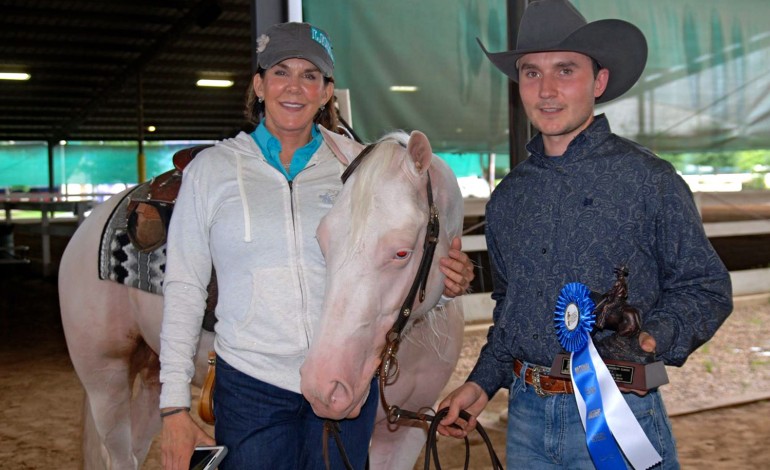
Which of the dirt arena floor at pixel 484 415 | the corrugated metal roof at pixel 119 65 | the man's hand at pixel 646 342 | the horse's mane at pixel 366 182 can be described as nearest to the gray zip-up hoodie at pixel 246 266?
the horse's mane at pixel 366 182

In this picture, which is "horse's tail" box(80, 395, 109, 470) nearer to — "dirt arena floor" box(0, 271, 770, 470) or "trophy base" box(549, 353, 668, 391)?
"dirt arena floor" box(0, 271, 770, 470)

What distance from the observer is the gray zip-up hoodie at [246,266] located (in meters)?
1.51

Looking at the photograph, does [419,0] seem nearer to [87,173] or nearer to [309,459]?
[309,459]

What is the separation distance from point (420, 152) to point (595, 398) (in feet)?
2.07

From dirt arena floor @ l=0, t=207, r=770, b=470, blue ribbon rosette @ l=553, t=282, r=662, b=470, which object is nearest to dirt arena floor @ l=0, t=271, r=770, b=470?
dirt arena floor @ l=0, t=207, r=770, b=470

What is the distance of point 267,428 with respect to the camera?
1.51 metres

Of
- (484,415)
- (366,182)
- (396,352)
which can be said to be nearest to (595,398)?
(396,352)

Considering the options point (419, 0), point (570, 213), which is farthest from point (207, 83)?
point (570, 213)

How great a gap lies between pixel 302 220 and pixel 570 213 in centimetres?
53

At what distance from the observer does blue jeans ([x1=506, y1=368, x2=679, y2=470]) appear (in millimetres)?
1277

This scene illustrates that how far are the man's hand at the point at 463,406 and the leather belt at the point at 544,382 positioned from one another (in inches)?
5.4

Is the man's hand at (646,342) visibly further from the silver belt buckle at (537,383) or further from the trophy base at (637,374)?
the silver belt buckle at (537,383)

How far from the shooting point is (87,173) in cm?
2477

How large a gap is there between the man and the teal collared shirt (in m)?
0.45
